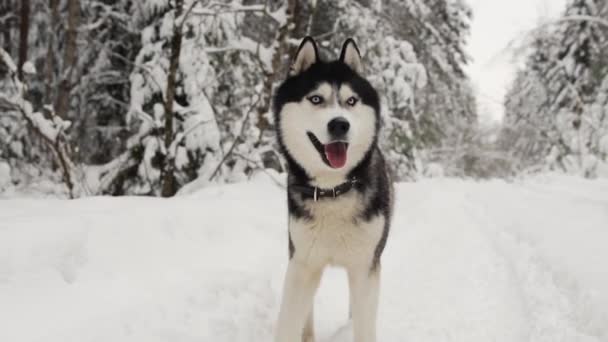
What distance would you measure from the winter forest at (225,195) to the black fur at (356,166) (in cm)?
32

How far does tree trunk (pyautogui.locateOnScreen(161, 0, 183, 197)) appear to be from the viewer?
21.7 feet

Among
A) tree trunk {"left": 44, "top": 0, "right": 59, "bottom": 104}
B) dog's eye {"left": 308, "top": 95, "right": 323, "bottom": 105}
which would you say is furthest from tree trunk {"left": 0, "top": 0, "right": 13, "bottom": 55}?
dog's eye {"left": 308, "top": 95, "right": 323, "bottom": 105}

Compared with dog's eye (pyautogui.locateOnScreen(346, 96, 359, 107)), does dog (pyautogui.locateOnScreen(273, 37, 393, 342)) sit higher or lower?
lower

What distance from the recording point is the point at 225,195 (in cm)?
585

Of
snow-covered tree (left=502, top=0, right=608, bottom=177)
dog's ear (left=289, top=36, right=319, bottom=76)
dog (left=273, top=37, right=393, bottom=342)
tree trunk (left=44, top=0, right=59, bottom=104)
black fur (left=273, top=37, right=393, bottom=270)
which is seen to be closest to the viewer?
dog (left=273, top=37, right=393, bottom=342)

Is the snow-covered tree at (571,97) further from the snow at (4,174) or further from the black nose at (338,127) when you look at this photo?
the snow at (4,174)

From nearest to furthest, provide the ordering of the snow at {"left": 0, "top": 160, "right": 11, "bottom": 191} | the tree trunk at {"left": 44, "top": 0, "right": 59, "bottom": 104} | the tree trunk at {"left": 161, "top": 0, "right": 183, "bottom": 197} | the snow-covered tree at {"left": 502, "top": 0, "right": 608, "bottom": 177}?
the tree trunk at {"left": 161, "top": 0, "right": 183, "bottom": 197}
the snow at {"left": 0, "top": 160, "right": 11, "bottom": 191}
the tree trunk at {"left": 44, "top": 0, "right": 59, "bottom": 104}
the snow-covered tree at {"left": 502, "top": 0, "right": 608, "bottom": 177}

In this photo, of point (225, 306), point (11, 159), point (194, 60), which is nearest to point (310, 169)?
point (225, 306)

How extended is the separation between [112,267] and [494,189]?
8.27 m

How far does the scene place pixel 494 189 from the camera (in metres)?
9.80

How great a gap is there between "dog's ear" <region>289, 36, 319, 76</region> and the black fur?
0.09ft

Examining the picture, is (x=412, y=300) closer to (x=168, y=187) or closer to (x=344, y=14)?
(x=168, y=187)

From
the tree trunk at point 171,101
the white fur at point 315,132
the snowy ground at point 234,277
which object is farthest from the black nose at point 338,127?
the tree trunk at point 171,101

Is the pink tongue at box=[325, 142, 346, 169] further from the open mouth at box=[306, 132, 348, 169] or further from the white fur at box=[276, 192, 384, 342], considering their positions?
the white fur at box=[276, 192, 384, 342]
